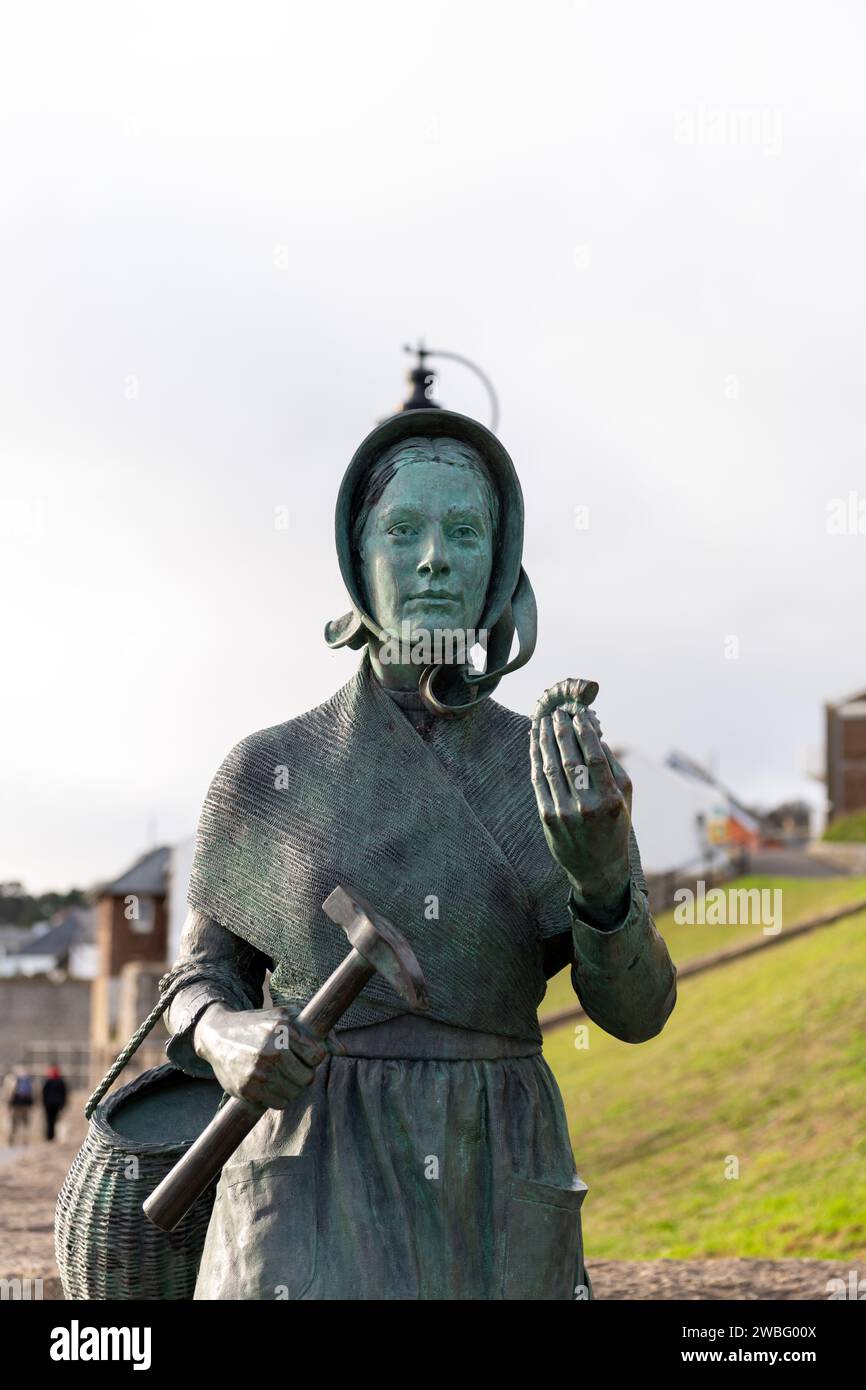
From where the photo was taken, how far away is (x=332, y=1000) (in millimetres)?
3654

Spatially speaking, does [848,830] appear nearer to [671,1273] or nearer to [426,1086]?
[671,1273]

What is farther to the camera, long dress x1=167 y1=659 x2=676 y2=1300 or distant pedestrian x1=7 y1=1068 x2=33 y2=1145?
distant pedestrian x1=7 y1=1068 x2=33 y2=1145

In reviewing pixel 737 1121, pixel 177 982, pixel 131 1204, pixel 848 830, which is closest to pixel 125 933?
pixel 848 830

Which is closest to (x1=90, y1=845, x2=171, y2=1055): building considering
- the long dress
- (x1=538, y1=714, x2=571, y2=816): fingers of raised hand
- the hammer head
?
the long dress

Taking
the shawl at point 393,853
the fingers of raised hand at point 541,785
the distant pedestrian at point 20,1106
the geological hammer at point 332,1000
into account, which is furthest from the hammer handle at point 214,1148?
the distant pedestrian at point 20,1106

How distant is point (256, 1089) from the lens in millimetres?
3682

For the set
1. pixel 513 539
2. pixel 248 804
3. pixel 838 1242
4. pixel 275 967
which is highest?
pixel 513 539

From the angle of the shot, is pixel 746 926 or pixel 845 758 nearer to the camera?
pixel 746 926

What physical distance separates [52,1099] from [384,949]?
75.5ft

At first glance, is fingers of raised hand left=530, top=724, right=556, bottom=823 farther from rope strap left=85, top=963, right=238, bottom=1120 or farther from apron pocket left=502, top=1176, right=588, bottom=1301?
rope strap left=85, top=963, right=238, bottom=1120

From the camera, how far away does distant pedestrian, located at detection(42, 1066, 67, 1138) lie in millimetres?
25562
